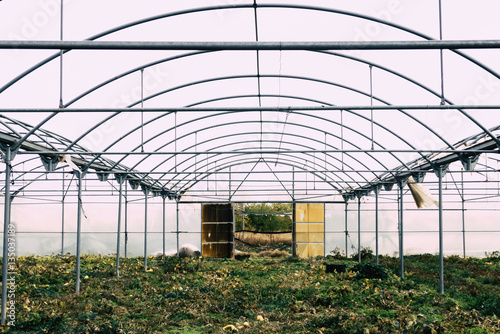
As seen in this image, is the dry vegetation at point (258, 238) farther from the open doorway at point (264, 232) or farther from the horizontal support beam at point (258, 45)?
the horizontal support beam at point (258, 45)

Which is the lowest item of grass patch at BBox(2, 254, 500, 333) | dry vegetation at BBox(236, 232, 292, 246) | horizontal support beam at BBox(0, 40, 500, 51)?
dry vegetation at BBox(236, 232, 292, 246)

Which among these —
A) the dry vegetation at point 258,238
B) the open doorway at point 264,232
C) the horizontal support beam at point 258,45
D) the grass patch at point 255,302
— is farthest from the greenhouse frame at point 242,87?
the dry vegetation at point 258,238

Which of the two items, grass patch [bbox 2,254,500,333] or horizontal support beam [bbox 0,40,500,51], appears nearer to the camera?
horizontal support beam [bbox 0,40,500,51]

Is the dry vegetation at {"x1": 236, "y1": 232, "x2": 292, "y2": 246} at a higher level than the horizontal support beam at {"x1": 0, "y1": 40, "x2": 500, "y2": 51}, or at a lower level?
lower

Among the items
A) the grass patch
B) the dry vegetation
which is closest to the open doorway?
the dry vegetation

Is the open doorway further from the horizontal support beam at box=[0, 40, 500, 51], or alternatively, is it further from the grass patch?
the horizontal support beam at box=[0, 40, 500, 51]

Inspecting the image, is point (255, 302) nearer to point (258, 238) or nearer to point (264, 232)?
point (264, 232)

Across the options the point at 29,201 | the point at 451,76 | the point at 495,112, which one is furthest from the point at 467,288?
the point at 29,201

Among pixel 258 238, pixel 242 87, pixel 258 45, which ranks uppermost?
pixel 242 87

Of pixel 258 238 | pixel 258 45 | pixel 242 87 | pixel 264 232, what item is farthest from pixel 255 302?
pixel 258 238

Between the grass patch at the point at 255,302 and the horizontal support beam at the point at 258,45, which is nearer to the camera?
the horizontal support beam at the point at 258,45

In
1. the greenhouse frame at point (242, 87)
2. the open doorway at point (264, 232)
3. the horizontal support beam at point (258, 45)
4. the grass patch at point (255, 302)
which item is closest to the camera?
the horizontal support beam at point (258, 45)

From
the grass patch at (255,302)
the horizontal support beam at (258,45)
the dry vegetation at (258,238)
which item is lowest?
the dry vegetation at (258,238)

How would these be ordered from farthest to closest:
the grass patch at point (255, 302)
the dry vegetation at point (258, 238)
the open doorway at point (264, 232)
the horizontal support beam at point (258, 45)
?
the dry vegetation at point (258, 238)
the open doorway at point (264, 232)
the grass patch at point (255, 302)
the horizontal support beam at point (258, 45)
